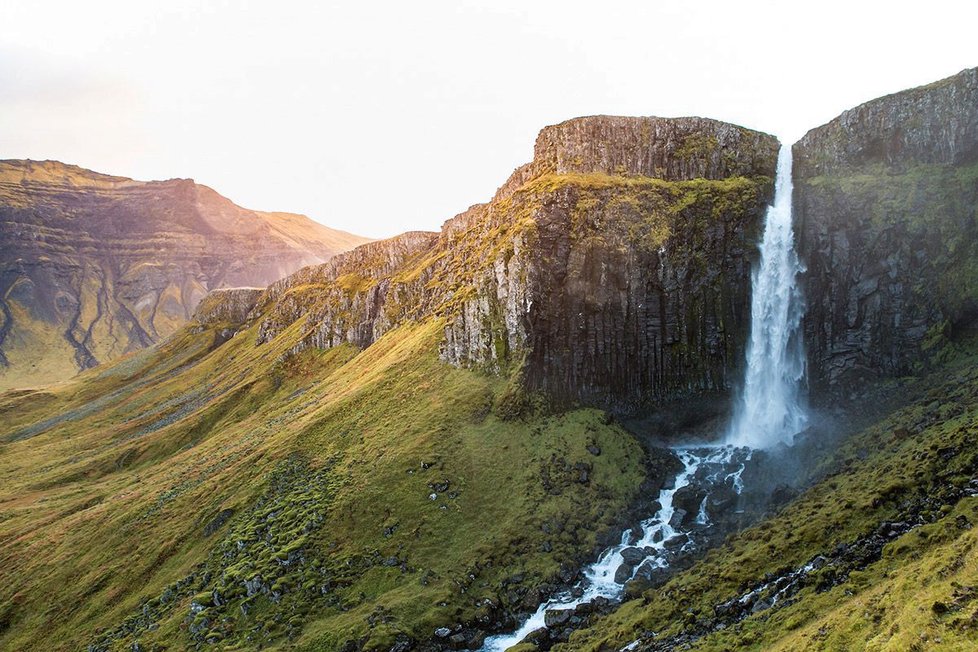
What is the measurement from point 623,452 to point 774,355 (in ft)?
79.1

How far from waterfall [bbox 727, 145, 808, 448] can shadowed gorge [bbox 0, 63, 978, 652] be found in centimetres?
36

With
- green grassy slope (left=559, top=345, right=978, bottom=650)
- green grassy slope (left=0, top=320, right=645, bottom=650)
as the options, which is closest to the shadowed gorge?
green grassy slope (left=559, top=345, right=978, bottom=650)

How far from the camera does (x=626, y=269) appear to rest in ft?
252

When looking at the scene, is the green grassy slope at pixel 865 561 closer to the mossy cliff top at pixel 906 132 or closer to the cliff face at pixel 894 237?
the cliff face at pixel 894 237

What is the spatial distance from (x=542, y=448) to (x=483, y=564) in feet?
58.4

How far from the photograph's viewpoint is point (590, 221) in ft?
265

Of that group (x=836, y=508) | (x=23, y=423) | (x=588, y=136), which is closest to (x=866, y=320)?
(x=836, y=508)

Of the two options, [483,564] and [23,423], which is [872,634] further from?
[23,423]

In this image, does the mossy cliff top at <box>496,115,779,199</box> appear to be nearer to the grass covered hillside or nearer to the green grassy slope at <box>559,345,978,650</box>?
the grass covered hillside

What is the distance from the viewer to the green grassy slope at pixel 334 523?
1954 inches

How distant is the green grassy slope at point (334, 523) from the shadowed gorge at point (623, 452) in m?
0.34

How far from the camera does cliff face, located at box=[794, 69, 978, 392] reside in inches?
2474

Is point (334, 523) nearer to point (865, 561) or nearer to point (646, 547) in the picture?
point (646, 547)

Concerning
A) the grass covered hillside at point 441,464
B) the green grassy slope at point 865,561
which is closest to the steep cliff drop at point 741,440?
the grass covered hillside at point 441,464
